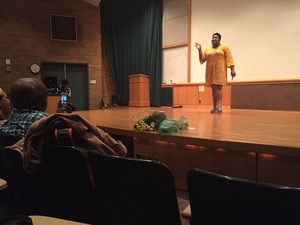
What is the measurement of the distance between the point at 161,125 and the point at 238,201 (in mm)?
1423

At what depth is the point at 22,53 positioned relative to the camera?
20.2ft

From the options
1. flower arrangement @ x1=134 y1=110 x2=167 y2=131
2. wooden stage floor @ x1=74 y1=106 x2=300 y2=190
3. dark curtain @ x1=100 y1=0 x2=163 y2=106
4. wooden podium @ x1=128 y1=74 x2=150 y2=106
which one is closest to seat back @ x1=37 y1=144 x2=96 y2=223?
wooden stage floor @ x1=74 y1=106 x2=300 y2=190

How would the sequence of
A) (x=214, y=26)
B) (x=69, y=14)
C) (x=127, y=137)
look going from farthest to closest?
1. (x=69, y=14)
2. (x=214, y=26)
3. (x=127, y=137)

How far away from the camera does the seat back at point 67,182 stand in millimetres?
926

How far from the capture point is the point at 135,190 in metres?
0.76

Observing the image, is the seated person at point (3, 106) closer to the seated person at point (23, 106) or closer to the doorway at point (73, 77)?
the seated person at point (23, 106)

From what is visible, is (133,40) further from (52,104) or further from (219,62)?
(219,62)

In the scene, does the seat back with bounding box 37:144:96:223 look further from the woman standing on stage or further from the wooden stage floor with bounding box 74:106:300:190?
the woman standing on stage

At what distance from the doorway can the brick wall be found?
16 centimetres

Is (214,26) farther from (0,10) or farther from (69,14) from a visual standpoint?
(0,10)

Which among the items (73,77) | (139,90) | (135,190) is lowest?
(135,190)

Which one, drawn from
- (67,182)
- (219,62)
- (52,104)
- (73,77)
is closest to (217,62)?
(219,62)

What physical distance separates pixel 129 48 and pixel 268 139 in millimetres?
6621

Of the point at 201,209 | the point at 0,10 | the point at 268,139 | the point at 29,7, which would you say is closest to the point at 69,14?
the point at 29,7
